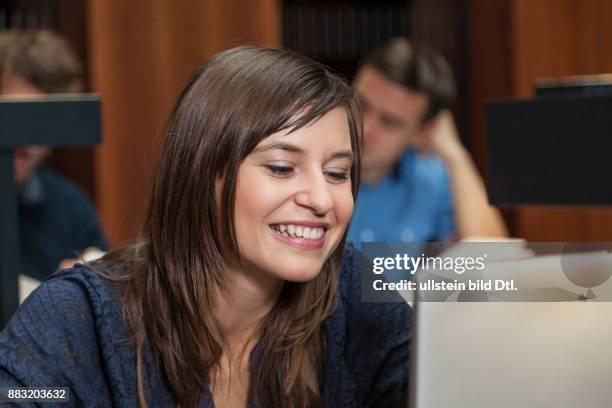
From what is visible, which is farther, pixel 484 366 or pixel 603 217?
pixel 603 217

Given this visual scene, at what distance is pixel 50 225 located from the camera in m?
2.41

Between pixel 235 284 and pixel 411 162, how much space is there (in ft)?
5.20

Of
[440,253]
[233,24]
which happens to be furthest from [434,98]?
[440,253]

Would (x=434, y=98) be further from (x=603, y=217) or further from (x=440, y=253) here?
(x=440, y=253)

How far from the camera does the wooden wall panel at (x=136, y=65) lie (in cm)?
279

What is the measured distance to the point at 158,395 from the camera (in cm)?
119

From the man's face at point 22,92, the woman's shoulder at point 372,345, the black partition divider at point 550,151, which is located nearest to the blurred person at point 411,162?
the man's face at point 22,92

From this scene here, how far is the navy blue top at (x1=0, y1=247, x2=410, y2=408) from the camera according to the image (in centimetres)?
113

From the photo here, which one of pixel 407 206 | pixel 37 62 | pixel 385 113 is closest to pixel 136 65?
pixel 37 62

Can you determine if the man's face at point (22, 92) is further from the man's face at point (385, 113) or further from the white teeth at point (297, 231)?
the white teeth at point (297, 231)

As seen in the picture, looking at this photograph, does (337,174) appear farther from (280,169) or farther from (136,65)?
(136,65)

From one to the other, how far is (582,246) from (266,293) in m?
0.52

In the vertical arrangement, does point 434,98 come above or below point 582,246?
above

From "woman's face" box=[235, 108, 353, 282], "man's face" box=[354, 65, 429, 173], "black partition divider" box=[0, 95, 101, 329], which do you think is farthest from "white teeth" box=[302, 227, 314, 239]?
"man's face" box=[354, 65, 429, 173]
